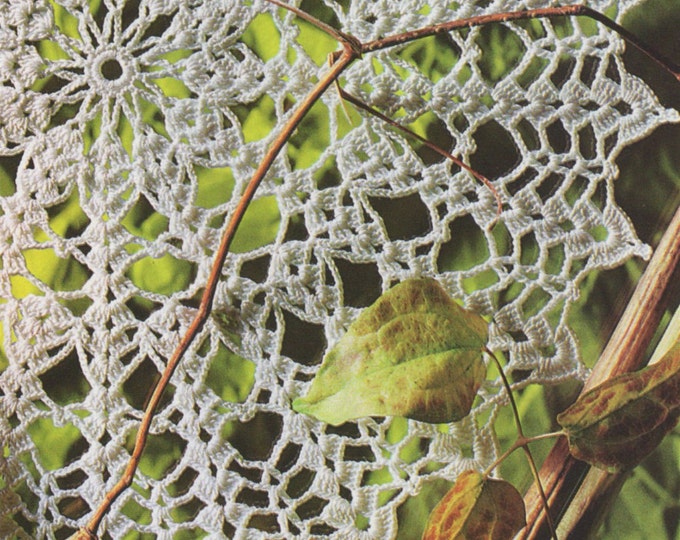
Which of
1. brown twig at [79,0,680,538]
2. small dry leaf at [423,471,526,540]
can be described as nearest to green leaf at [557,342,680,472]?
small dry leaf at [423,471,526,540]

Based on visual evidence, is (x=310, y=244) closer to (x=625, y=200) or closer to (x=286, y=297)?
(x=286, y=297)

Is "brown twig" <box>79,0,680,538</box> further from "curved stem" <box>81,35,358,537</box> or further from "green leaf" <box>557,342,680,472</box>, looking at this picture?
"green leaf" <box>557,342,680,472</box>

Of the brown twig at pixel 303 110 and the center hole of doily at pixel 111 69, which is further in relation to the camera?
the center hole of doily at pixel 111 69

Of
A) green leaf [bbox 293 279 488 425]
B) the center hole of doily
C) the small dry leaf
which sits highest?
the center hole of doily

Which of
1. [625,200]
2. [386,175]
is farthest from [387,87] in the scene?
[625,200]

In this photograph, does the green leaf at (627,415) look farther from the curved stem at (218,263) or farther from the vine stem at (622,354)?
the curved stem at (218,263)

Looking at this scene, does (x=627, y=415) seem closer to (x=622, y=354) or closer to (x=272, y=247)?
(x=622, y=354)

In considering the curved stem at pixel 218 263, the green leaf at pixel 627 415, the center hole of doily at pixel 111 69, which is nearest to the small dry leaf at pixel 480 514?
the green leaf at pixel 627 415
